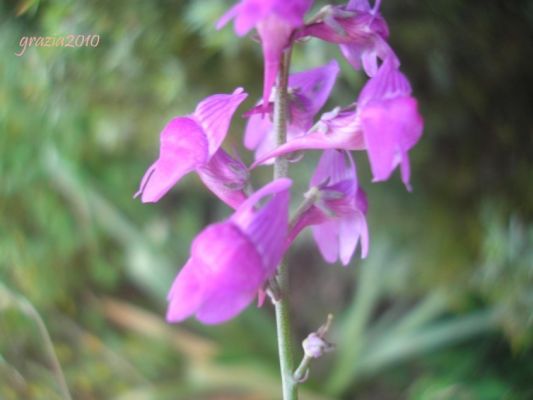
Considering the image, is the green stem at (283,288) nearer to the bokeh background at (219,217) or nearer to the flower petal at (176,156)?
the flower petal at (176,156)

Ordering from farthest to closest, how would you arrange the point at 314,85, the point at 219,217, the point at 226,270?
the point at 219,217
the point at 314,85
the point at 226,270

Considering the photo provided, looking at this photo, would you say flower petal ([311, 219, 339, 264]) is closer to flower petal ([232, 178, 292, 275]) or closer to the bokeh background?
flower petal ([232, 178, 292, 275])

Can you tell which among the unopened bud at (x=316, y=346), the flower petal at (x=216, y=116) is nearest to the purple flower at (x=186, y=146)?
the flower petal at (x=216, y=116)

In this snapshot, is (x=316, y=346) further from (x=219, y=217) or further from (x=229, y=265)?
(x=219, y=217)

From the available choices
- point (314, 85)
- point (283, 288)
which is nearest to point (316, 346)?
point (283, 288)

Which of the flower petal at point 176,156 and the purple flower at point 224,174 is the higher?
the flower petal at point 176,156

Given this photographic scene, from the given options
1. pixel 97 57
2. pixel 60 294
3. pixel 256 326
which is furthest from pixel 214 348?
pixel 97 57

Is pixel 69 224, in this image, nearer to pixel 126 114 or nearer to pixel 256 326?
pixel 126 114
